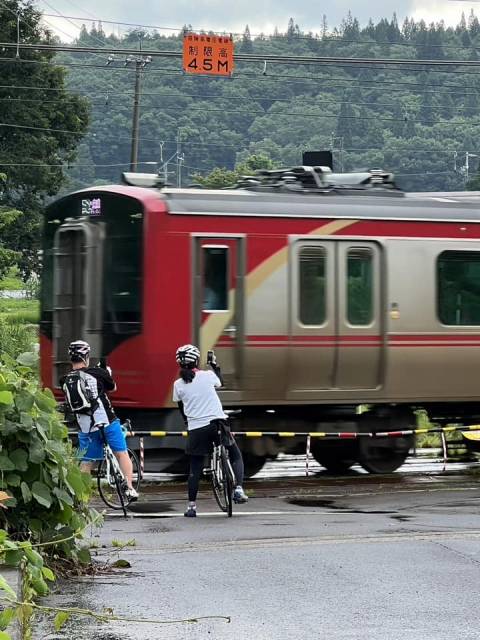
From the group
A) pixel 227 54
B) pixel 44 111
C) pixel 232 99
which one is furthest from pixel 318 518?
pixel 232 99

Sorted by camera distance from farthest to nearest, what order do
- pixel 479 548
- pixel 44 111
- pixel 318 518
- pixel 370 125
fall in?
pixel 370 125 → pixel 44 111 → pixel 318 518 → pixel 479 548

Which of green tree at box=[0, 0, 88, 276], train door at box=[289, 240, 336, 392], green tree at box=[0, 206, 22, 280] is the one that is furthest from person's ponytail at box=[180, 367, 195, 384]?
green tree at box=[0, 0, 88, 276]

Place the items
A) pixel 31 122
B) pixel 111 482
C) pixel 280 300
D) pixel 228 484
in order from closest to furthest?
1. pixel 228 484
2. pixel 111 482
3. pixel 280 300
4. pixel 31 122

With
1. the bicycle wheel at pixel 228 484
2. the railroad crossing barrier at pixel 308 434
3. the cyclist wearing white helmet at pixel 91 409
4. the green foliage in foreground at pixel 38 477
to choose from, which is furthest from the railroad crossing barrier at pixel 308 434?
the green foliage in foreground at pixel 38 477

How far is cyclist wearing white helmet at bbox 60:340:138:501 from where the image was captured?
1376 cm

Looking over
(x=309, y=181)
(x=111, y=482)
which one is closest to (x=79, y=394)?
(x=111, y=482)

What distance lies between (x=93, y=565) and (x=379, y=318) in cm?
797

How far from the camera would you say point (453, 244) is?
1791cm

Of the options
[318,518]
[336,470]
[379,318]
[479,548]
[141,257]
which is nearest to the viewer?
[479,548]

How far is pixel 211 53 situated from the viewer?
33562 mm

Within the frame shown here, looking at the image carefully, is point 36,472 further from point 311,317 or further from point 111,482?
point 311,317

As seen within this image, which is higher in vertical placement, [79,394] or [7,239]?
[7,239]

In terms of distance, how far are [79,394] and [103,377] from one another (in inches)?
12.4

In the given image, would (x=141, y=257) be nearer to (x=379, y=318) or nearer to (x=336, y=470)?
(x=379, y=318)
